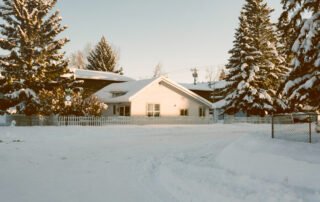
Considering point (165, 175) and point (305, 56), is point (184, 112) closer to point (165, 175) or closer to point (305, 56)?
point (305, 56)

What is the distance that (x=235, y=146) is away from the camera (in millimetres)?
12172

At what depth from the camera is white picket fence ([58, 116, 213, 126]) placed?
88.8 feet

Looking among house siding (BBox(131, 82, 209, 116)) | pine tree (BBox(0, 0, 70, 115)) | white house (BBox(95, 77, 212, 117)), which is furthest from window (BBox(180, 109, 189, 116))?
pine tree (BBox(0, 0, 70, 115))

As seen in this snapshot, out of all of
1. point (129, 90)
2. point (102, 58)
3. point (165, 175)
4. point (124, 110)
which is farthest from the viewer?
point (102, 58)

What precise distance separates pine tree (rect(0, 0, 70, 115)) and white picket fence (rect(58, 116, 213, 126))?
3759 millimetres

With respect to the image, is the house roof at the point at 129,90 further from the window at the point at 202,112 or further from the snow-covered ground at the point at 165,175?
the snow-covered ground at the point at 165,175

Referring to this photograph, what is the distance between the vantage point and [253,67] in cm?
3791

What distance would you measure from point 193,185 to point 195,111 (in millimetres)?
31386

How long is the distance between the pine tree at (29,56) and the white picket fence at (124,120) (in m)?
3.76

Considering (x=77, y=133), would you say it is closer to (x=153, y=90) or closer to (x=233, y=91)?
(x=153, y=90)

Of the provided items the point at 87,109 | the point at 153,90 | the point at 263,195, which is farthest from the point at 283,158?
the point at 153,90

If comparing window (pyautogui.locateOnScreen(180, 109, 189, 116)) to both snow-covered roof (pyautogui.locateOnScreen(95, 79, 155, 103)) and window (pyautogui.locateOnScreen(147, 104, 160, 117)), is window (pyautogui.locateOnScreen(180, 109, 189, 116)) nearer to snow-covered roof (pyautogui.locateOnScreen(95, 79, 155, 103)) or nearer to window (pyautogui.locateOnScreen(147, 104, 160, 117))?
window (pyautogui.locateOnScreen(147, 104, 160, 117))

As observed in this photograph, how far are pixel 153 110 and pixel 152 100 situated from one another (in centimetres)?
106

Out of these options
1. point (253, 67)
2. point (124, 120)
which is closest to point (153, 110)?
point (124, 120)
